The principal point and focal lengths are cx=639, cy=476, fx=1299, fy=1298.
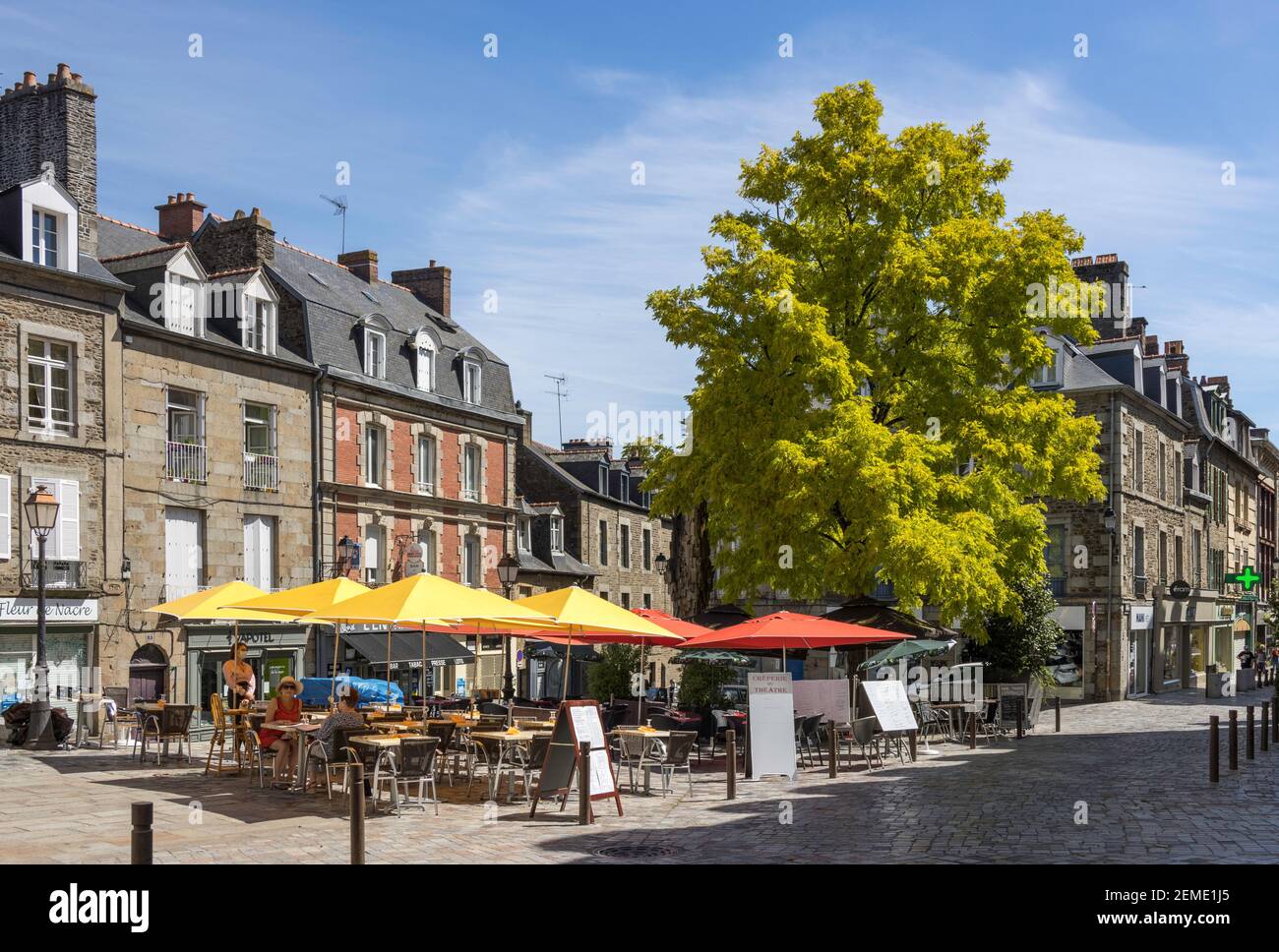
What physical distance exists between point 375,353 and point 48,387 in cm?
1031

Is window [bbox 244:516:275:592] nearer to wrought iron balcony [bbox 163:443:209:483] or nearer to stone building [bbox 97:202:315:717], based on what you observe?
stone building [bbox 97:202:315:717]

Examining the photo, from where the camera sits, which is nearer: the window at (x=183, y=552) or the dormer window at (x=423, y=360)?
the window at (x=183, y=552)

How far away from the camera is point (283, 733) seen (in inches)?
Answer: 616

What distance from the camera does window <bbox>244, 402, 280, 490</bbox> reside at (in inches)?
1169

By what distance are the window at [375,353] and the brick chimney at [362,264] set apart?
13.5 ft

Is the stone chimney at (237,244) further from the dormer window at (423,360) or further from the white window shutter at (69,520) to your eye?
the white window shutter at (69,520)

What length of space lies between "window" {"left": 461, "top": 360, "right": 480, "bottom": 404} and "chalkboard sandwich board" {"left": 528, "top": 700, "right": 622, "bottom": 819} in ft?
80.9

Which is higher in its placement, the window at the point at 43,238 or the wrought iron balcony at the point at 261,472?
the window at the point at 43,238

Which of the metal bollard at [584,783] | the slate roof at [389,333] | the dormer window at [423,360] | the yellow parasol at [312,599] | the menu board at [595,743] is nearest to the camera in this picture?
the metal bollard at [584,783]

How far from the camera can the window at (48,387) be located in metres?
24.7

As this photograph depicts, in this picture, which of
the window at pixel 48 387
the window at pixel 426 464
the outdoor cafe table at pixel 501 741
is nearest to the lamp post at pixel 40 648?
the window at pixel 48 387

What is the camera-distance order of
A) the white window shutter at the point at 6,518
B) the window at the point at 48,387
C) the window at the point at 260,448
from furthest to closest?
the window at the point at 260,448 < the window at the point at 48,387 < the white window shutter at the point at 6,518
